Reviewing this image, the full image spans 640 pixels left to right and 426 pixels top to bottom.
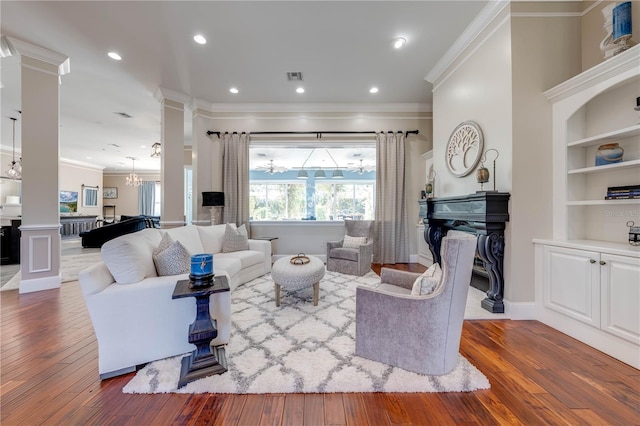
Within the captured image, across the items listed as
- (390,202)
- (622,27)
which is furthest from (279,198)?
(622,27)

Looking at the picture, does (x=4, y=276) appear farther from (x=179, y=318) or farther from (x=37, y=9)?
(x=179, y=318)

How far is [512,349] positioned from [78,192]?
1418 cm

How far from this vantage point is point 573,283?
2264 millimetres

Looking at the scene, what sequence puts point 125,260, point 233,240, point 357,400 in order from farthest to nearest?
point 233,240, point 125,260, point 357,400

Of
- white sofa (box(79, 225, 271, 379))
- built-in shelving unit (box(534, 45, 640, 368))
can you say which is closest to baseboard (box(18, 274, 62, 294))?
white sofa (box(79, 225, 271, 379))

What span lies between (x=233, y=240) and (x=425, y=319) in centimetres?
314

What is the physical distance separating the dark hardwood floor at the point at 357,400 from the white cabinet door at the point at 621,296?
26cm

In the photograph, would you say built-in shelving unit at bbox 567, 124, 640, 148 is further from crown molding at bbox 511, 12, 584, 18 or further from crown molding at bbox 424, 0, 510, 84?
crown molding at bbox 424, 0, 510, 84

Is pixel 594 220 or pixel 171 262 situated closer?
pixel 171 262

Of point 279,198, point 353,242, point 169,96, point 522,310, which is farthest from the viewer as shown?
point 279,198

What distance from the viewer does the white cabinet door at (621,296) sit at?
1830 mm

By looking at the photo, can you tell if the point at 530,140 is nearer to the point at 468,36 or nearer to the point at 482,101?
the point at 482,101

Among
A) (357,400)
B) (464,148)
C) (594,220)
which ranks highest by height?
(464,148)

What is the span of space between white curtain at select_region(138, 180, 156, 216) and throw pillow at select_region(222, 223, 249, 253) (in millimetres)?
9579
